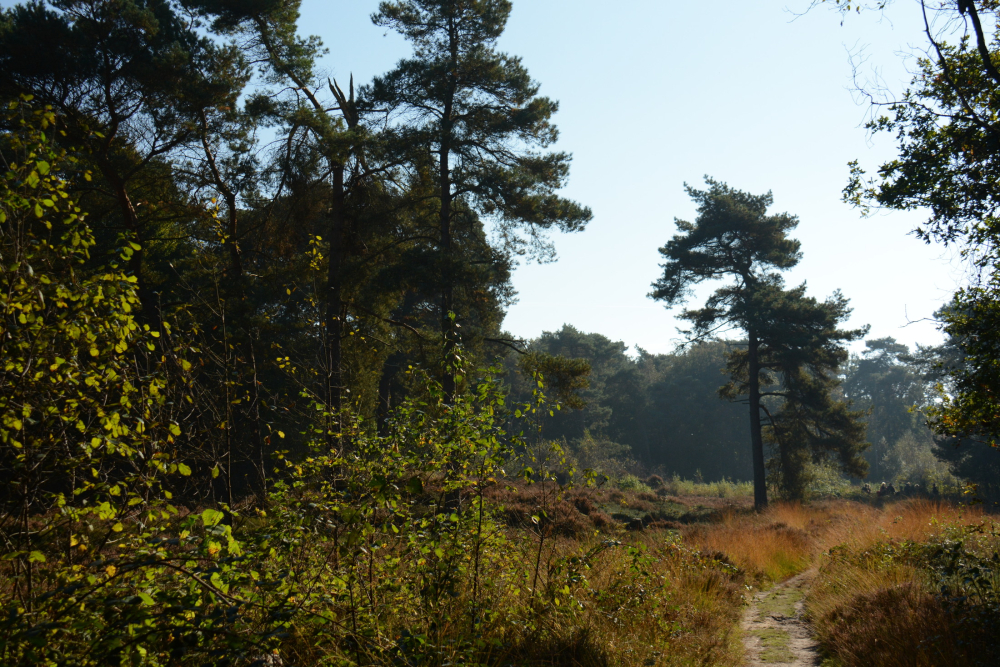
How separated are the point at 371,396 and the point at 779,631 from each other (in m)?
12.0

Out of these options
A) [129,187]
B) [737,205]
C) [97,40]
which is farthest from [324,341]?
[737,205]

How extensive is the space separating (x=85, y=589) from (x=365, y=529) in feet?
4.29

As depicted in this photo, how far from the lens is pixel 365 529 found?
3.29 meters

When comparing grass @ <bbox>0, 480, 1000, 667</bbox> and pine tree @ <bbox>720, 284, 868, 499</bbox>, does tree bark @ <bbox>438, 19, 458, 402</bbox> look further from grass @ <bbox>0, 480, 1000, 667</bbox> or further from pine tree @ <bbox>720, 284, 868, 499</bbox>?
pine tree @ <bbox>720, 284, 868, 499</bbox>

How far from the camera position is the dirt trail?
568 centimetres

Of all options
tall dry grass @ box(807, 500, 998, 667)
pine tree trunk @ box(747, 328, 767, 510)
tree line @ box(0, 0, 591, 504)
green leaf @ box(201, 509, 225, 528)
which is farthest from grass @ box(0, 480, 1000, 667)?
pine tree trunk @ box(747, 328, 767, 510)

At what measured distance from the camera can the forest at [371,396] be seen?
2.93 meters

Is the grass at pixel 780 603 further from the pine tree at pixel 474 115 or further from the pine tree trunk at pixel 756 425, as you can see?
the pine tree trunk at pixel 756 425

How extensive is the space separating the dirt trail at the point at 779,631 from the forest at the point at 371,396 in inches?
2.7

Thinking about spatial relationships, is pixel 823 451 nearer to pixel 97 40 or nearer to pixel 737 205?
pixel 737 205

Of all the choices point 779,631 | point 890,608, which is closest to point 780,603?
point 779,631

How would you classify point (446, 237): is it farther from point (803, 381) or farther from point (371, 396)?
point (803, 381)

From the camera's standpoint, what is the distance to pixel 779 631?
21.9 ft

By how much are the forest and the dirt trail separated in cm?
7
